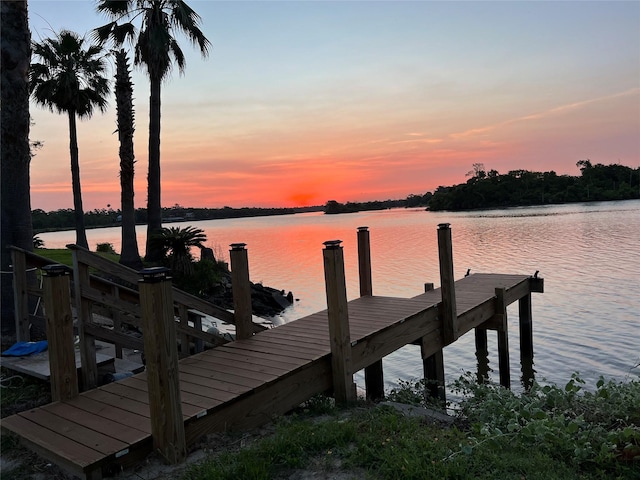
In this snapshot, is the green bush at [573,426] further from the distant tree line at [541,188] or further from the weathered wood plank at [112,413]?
the distant tree line at [541,188]

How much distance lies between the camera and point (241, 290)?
20.1 feet

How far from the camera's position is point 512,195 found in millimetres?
108625

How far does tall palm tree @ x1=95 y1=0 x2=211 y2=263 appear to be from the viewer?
16.4 m

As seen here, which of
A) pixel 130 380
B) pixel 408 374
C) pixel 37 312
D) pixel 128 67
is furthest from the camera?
pixel 128 67

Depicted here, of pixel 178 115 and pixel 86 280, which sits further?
pixel 178 115

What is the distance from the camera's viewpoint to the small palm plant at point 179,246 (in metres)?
15.5

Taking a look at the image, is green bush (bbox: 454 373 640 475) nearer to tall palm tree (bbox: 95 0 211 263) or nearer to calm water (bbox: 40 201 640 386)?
calm water (bbox: 40 201 640 386)

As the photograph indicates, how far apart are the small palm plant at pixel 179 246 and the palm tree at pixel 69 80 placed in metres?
10.2

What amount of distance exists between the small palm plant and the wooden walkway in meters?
9.45

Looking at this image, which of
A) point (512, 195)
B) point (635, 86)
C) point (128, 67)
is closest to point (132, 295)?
point (128, 67)

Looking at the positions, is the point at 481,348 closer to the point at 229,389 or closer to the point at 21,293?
the point at 229,389

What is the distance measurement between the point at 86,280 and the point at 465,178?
127199 millimetres

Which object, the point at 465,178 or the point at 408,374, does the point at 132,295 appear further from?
the point at 465,178

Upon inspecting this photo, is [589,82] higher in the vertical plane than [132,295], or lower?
higher
